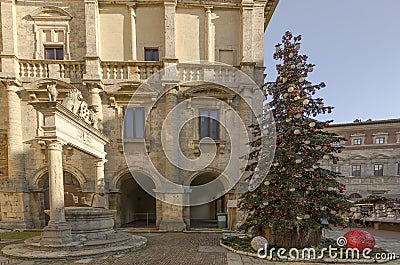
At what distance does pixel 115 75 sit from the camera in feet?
45.3

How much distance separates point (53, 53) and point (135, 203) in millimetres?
11574

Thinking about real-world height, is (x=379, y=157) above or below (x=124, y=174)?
below

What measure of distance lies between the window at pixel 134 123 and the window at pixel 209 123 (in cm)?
343

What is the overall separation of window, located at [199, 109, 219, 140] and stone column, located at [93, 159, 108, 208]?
5.67 metres

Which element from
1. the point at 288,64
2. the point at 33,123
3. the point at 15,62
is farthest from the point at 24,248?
the point at 288,64

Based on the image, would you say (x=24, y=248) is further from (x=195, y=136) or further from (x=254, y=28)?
(x=254, y=28)

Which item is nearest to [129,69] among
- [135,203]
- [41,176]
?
[41,176]

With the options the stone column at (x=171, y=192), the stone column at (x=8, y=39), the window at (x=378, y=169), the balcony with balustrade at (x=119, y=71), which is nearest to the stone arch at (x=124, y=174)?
the stone column at (x=171, y=192)

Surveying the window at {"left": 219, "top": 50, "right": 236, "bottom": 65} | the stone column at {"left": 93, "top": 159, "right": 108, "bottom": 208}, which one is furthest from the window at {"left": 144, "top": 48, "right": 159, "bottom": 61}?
the stone column at {"left": 93, "top": 159, "right": 108, "bottom": 208}

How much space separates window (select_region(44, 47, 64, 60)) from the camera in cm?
1416

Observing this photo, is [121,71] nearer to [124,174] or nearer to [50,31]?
[50,31]

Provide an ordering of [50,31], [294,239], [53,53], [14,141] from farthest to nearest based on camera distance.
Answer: [53,53]
[50,31]
[14,141]
[294,239]

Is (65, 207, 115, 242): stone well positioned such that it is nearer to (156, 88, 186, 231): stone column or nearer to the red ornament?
(156, 88, 186, 231): stone column

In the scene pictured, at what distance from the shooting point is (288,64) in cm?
930
